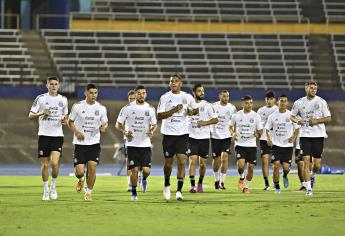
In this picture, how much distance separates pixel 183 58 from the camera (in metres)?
45.2

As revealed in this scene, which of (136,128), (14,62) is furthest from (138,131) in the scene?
(14,62)

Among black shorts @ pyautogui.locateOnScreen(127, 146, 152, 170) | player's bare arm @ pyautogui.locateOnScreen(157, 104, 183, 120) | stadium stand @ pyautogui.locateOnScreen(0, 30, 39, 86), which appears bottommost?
black shorts @ pyautogui.locateOnScreen(127, 146, 152, 170)

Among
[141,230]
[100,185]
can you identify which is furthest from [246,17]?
[141,230]

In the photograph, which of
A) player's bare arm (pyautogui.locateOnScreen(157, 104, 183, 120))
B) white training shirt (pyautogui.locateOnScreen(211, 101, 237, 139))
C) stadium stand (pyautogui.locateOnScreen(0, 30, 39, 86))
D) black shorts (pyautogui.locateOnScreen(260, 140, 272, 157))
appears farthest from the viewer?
stadium stand (pyautogui.locateOnScreen(0, 30, 39, 86))

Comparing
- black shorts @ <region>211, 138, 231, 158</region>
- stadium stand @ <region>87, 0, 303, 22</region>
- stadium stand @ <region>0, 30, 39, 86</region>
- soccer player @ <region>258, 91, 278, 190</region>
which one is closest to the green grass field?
soccer player @ <region>258, 91, 278, 190</region>

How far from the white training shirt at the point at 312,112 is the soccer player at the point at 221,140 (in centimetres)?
342

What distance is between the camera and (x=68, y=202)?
1991 cm

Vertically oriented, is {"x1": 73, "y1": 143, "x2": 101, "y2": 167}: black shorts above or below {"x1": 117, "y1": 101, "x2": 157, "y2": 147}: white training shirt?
below

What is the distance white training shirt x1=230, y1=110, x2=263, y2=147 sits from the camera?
24984 millimetres

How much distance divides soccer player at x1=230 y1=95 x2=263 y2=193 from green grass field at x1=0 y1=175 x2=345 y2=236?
793mm

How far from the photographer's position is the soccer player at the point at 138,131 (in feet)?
67.0

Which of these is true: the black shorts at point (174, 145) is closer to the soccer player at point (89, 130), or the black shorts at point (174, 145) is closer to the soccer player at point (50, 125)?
the soccer player at point (89, 130)

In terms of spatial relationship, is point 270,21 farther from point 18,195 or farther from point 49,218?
point 49,218

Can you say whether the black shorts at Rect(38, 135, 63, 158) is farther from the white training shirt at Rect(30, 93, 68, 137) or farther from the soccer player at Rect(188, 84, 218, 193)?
the soccer player at Rect(188, 84, 218, 193)
